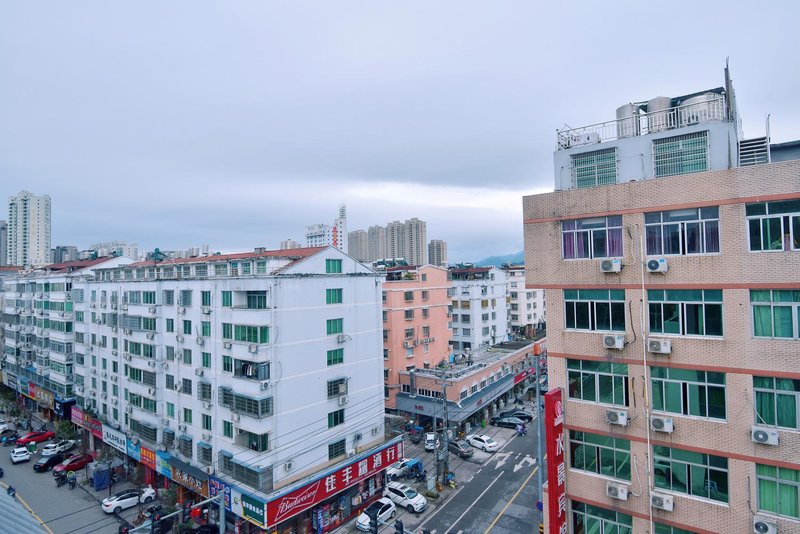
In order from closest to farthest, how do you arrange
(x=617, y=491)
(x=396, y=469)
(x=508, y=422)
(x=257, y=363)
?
(x=617, y=491) < (x=257, y=363) < (x=396, y=469) < (x=508, y=422)

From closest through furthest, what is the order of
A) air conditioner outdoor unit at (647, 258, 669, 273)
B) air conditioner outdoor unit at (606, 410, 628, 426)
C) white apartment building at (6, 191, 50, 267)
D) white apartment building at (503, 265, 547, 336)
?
1. air conditioner outdoor unit at (647, 258, 669, 273)
2. air conditioner outdoor unit at (606, 410, 628, 426)
3. white apartment building at (503, 265, 547, 336)
4. white apartment building at (6, 191, 50, 267)

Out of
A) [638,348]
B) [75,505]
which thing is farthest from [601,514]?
[75,505]

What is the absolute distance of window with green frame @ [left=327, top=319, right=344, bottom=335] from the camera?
26.2 metres

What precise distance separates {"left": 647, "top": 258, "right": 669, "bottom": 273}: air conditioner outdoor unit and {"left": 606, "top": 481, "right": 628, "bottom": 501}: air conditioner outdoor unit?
18.9ft

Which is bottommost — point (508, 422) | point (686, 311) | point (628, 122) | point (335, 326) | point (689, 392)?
point (508, 422)

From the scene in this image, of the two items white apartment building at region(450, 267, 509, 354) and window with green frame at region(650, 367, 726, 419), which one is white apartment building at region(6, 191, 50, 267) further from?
window with green frame at region(650, 367, 726, 419)

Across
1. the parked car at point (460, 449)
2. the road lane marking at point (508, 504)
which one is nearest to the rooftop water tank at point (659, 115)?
the road lane marking at point (508, 504)

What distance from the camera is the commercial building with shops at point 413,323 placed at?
41.9m

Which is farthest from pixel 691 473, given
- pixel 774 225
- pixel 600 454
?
pixel 774 225

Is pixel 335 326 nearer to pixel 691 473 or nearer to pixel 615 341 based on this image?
pixel 615 341

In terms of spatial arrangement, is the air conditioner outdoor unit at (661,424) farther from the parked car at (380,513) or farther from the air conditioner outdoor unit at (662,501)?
the parked car at (380,513)

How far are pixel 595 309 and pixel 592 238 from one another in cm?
199

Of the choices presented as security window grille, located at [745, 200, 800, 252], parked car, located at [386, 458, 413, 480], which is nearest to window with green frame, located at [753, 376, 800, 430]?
security window grille, located at [745, 200, 800, 252]

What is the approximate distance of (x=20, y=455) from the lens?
35375 millimetres
